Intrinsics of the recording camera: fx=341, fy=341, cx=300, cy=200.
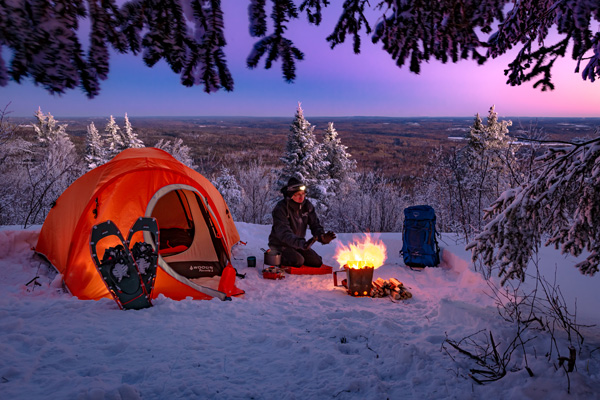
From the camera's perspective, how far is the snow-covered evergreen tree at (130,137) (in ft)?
91.9

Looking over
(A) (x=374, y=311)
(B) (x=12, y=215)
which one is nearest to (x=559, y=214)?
(A) (x=374, y=311)

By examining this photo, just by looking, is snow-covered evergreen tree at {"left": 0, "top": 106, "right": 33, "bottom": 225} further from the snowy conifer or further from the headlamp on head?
the headlamp on head

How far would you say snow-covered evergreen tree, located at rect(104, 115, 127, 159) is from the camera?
91.6 ft

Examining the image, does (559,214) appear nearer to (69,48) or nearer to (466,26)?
(466,26)

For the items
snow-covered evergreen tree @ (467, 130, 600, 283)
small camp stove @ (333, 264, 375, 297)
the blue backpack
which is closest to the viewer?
snow-covered evergreen tree @ (467, 130, 600, 283)

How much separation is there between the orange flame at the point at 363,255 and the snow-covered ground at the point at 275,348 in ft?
1.94

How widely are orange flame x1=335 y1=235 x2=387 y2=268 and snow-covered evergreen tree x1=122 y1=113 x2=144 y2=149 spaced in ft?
82.5

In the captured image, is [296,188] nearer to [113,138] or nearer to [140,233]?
[140,233]

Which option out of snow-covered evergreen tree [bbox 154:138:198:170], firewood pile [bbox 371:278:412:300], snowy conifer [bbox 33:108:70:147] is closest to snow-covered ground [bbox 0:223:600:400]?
firewood pile [bbox 371:278:412:300]

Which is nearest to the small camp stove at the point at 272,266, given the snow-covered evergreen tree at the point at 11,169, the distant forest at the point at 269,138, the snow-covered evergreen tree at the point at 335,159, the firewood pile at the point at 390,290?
the firewood pile at the point at 390,290

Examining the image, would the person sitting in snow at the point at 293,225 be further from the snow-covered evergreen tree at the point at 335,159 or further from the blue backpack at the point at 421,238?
the snow-covered evergreen tree at the point at 335,159

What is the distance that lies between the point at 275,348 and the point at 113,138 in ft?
103

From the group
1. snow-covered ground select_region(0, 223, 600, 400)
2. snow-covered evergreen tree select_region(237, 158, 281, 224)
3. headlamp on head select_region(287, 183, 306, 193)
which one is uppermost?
headlamp on head select_region(287, 183, 306, 193)

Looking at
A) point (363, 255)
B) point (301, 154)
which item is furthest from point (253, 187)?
point (363, 255)
